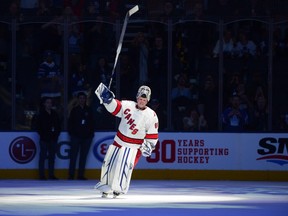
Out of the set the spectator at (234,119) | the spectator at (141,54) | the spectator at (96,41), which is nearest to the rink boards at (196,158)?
the spectator at (234,119)

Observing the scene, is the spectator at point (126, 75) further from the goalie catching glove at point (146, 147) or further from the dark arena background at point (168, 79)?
the goalie catching glove at point (146, 147)

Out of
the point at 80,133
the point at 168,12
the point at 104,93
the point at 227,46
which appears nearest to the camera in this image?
the point at 104,93

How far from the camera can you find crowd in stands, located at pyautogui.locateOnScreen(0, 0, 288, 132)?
1922 centimetres

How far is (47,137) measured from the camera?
18.3m

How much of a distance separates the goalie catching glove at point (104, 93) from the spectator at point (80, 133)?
173 inches

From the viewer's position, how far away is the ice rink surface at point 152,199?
40.4 ft

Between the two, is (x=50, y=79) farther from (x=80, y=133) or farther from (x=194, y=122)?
(x=194, y=122)

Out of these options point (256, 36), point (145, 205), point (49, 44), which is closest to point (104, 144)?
point (49, 44)

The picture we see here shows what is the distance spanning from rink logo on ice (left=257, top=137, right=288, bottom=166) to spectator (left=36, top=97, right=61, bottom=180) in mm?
3660

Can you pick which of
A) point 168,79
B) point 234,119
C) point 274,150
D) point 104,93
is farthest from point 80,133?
point 104,93

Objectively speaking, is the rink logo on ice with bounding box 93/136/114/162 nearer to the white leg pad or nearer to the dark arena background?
the dark arena background

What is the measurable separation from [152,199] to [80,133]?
4409 millimetres

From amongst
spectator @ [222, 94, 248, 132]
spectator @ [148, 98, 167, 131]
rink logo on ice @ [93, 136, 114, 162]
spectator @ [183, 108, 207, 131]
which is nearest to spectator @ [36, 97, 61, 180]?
rink logo on ice @ [93, 136, 114, 162]

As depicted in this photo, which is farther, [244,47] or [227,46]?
[244,47]
